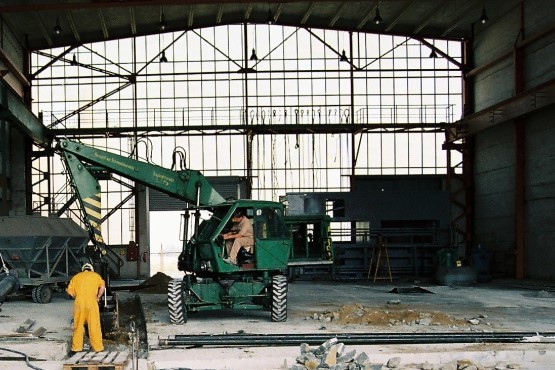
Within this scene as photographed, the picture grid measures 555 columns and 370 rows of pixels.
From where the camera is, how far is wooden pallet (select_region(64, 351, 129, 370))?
11.6m

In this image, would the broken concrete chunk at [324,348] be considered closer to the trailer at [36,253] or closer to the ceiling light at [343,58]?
the trailer at [36,253]

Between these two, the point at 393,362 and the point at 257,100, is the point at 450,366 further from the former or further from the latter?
the point at 257,100

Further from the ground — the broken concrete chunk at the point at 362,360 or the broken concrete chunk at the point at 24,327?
the broken concrete chunk at the point at 362,360

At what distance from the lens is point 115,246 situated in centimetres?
4025

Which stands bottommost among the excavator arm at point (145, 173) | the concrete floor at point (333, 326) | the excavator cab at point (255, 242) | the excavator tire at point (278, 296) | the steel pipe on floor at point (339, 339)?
the concrete floor at point (333, 326)

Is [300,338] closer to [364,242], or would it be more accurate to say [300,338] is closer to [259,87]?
[364,242]

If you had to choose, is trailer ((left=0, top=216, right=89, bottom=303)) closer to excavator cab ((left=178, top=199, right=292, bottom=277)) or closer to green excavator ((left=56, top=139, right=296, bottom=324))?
green excavator ((left=56, top=139, right=296, bottom=324))

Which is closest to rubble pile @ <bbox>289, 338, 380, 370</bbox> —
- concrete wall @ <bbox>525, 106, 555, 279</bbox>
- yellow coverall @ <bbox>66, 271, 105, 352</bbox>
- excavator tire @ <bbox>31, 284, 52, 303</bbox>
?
yellow coverall @ <bbox>66, 271, 105, 352</bbox>

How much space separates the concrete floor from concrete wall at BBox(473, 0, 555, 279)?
14.6 ft

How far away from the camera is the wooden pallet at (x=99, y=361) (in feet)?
38.0

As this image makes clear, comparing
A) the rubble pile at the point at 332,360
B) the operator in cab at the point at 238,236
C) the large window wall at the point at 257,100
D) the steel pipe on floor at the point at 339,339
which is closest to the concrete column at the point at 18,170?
the large window wall at the point at 257,100

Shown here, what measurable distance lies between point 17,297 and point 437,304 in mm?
13586

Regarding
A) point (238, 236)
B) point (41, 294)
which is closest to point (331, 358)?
point (238, 236)

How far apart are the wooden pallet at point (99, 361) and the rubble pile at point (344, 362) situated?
2701 mm
